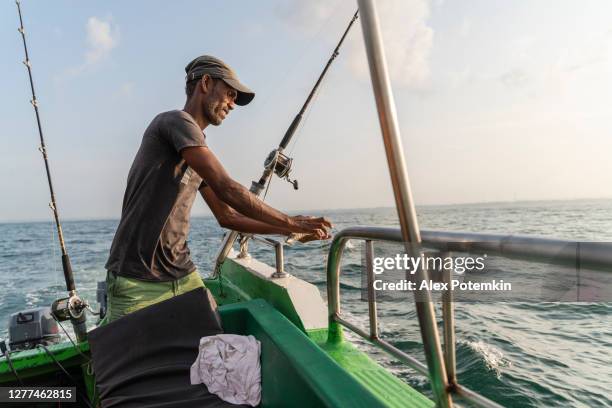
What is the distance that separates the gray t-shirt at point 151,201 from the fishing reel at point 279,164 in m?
1.62

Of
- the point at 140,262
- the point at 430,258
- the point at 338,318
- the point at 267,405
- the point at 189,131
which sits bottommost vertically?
the point at 267,405

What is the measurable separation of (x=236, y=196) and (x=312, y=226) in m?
0.39

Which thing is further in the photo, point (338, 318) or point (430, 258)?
point (338, 318)

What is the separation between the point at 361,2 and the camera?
57cm

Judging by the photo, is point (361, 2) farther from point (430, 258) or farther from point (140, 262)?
point (140, 262)

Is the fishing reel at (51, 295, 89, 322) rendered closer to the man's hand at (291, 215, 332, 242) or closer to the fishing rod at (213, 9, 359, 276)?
the fishing rod at (213, 9, 359, 276)

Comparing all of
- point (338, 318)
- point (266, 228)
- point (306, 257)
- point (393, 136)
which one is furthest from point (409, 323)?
point (306, 257)

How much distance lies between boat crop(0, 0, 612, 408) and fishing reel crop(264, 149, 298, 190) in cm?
75

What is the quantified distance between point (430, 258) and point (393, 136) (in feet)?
2.31

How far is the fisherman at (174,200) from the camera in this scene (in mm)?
1799

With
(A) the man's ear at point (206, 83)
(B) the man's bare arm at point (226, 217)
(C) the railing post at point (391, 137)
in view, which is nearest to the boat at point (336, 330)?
(C) the railing post at point (391, 137)

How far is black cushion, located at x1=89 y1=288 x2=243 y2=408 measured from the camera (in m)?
1.69

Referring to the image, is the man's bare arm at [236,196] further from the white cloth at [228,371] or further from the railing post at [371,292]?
the white cloth at [228,371]

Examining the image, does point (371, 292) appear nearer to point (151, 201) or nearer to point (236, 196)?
point (236, 196)
